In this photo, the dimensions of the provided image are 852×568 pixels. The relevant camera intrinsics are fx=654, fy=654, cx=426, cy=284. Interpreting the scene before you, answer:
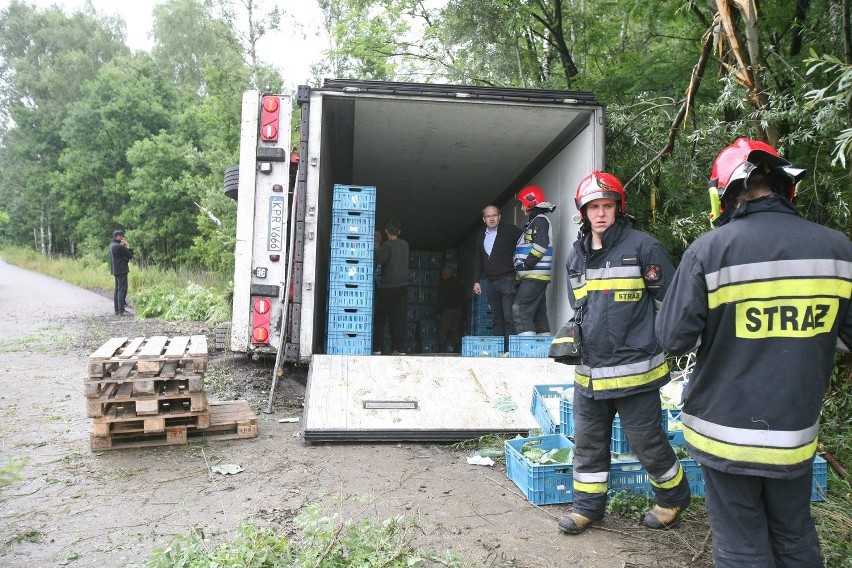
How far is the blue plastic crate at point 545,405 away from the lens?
4.88m

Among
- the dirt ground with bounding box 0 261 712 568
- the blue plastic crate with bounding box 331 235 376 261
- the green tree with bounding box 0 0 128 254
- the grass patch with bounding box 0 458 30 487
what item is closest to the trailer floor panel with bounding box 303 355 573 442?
the dirt ground with bounding box 0 261 712 568

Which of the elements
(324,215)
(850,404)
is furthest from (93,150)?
(850,404)

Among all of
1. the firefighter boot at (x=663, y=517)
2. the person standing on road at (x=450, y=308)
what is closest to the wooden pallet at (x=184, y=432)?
the firefighter boot at (x=663, y=517)

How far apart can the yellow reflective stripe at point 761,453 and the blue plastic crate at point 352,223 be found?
5190 millimetres

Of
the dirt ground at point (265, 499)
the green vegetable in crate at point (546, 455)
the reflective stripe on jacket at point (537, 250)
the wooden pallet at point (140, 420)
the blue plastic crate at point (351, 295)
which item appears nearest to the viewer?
the dirt ground at point (265, 499)

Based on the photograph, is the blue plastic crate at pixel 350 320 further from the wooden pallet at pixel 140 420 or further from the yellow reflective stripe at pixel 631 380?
the yellow reflective stripe at pixel 631 380

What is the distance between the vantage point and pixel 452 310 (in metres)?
12.2

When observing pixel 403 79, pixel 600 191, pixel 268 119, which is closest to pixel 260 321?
pixel 268 119

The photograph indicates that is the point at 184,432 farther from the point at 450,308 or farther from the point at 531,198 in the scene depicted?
the point at 450,308

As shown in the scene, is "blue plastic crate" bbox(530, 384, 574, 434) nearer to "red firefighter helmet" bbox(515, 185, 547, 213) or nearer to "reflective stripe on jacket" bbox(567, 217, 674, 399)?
"reflective stripe on jacket" bbox(567, 217, 674, 399)

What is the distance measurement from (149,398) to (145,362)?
0.28 m

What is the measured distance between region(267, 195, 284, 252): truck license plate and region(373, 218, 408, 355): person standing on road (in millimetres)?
2498

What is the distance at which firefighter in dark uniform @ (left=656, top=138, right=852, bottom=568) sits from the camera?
2449 mm

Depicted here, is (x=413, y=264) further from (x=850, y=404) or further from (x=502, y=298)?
(x=850, y=404)
